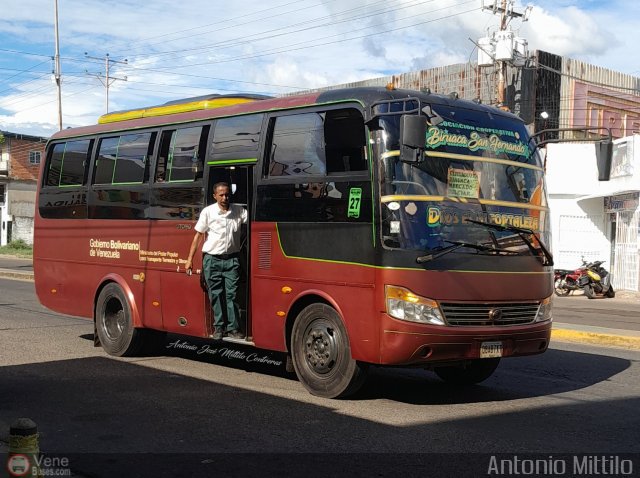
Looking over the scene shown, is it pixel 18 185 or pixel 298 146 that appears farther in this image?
pixel 18 185

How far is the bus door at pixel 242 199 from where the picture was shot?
349 inches

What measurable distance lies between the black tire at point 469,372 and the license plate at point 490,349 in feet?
3.23

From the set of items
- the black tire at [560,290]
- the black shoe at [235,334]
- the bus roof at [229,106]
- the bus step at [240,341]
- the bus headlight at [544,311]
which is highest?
the bus roof at [229,106]

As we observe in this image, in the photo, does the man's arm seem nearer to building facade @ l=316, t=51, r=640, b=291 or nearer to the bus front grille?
the bus front grille

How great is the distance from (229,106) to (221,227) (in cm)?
157

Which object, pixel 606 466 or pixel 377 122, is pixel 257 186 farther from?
pixel 606 466

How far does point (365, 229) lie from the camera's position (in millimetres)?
7402

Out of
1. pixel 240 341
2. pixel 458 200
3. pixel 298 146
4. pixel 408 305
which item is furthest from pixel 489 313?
pixel 240 341

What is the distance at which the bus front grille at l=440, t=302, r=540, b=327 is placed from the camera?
728 cm

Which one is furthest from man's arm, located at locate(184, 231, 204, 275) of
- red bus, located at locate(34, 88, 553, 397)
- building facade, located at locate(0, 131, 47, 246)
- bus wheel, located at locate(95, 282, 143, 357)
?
building facade, located at locate(0, 131, 47, 246)

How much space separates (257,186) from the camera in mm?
8688

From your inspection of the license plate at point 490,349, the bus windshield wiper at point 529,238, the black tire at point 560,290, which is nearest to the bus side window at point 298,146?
the bus windshield wiper at point 529,238

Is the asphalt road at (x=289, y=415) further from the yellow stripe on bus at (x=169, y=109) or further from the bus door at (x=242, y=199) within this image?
the yellow stripe on bus at (x=169, y=109)

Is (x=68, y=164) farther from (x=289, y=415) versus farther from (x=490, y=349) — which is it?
(x=490, y=349)
